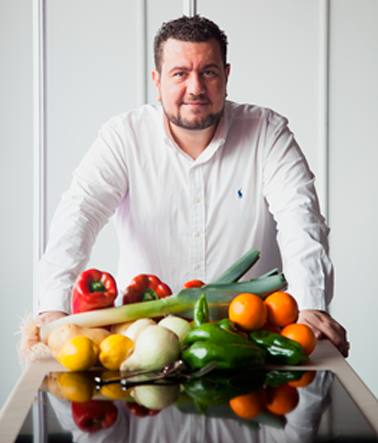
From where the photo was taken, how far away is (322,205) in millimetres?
4477

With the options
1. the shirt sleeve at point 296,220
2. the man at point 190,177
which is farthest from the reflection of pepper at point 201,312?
the man at point 190,177

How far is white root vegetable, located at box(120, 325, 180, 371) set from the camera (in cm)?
156

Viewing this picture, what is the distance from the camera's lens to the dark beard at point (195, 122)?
8.95 ft

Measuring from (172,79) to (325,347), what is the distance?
1106mm

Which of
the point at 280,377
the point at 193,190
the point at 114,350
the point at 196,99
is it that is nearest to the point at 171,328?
the point at 114,350

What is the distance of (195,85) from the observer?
268 cm

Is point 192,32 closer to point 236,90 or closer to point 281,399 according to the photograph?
point 281,399

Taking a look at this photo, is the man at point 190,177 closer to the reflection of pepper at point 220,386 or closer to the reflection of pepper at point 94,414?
the reflection of pepper at point 220,386

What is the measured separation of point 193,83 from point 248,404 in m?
1.45

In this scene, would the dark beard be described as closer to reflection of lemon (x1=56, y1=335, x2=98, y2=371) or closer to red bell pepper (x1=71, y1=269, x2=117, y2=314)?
red bell pepper (x1=71, y1=269, x2=117, y2=314)

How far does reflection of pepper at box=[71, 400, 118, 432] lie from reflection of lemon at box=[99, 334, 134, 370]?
0.20 m

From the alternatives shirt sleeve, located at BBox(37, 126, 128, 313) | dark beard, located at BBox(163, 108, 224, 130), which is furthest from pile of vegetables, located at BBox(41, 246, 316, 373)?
dark beard, located at BBox(163, 108, 224, 130)

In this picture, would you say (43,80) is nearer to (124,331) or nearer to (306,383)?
(124,331)

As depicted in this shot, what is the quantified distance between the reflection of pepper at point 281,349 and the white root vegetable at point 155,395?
0.81ft
